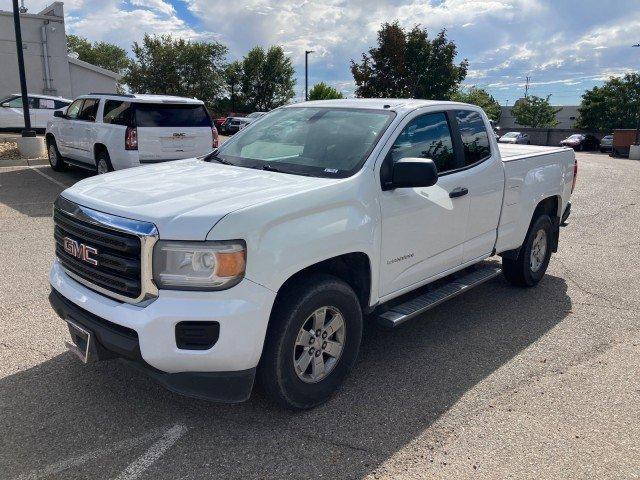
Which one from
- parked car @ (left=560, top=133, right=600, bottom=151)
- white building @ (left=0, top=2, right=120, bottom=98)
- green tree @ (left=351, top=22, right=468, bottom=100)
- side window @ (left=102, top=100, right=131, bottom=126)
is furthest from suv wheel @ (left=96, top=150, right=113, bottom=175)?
parked car @ (left=560, top=133, right=600, bottom=151)

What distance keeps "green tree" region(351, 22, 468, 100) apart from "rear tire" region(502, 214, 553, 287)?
94.2ft

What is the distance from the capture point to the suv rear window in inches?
380

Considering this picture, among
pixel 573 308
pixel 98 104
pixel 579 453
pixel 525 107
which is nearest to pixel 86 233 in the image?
pixel 579 453

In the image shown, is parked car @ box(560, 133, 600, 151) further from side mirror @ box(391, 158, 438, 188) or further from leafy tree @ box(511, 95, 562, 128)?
side mirror @ box(391, 158, 438, 188)

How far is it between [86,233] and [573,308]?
4.56 m

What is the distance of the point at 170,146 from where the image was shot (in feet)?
32.4

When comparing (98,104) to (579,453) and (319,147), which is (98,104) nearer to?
(319,147)

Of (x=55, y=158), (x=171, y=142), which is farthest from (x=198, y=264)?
(x=55, y=158)

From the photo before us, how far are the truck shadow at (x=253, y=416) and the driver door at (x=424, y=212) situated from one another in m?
0.66

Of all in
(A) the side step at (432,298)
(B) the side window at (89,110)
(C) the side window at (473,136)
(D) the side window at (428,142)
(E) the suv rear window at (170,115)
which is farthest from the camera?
(B) the side window at (89,110)

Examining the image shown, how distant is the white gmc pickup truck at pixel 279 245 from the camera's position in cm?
280

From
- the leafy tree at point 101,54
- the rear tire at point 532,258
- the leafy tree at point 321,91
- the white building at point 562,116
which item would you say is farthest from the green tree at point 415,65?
the white building at point 562,116

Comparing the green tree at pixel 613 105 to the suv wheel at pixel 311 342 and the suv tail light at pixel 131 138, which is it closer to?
the suv tail light at pixel 131 138

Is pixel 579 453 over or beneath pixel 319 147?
beneath
